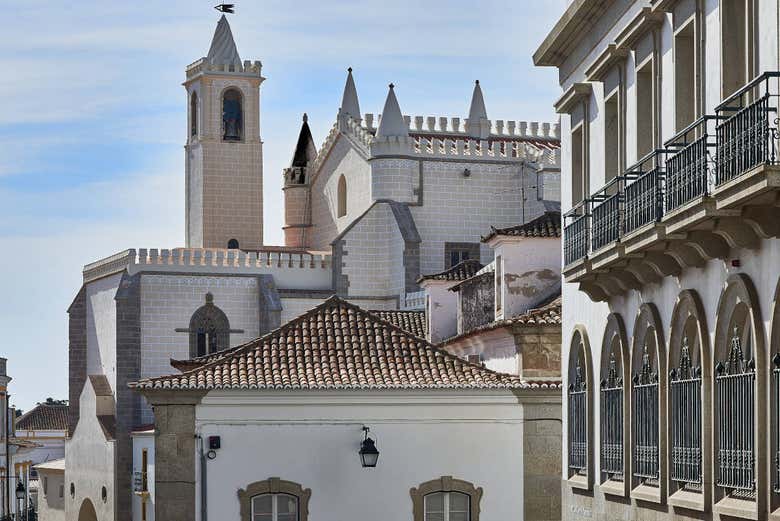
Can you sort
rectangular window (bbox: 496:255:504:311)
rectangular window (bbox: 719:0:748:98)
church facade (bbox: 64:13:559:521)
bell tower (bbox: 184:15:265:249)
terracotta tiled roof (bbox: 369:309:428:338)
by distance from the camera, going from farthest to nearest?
bell tower (bbox: 184:15:265:249)
church facade (bbox: 64:13:559:521)
terracotta tiled roof (bbox: 369:309:428:338)
rectangular window (bbox: 496:255:504:311)
rectangular window (bbox: 719:0:748:98)

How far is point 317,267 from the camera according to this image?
6275 cm

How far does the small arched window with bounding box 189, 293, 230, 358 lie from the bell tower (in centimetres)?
768

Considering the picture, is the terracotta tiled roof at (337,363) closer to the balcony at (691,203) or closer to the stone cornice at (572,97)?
the stone cornice at (572,97)

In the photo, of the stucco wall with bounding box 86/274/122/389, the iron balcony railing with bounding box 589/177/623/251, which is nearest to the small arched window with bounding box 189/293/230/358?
the stucco wall with bounding box 86/274/122/389

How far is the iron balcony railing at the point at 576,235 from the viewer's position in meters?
19.6

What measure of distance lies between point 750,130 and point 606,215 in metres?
5.12

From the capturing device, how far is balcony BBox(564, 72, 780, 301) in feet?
43.4

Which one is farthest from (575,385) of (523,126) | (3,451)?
(3,451)

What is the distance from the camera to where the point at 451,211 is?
2469 inches

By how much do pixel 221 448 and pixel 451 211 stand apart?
37.2 meters

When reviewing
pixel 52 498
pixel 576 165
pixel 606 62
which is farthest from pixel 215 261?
pixel 606 62

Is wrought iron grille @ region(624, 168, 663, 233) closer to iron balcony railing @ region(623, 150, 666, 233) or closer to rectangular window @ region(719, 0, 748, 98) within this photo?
iron balcony railing @ region(623, 150, 666, 233)

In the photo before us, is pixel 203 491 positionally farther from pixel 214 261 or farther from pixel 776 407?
pixel 214 261

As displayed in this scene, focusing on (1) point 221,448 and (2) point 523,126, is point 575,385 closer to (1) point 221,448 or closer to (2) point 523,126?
(1) point 221,448
